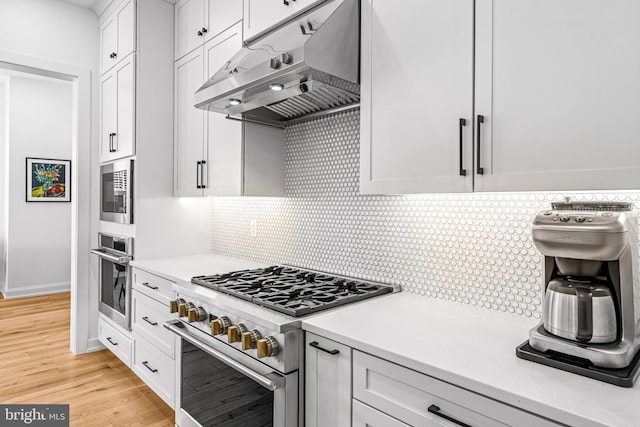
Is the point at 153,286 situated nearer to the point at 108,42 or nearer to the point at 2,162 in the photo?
the point at 108,42

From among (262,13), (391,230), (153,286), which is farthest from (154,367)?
(262,13)

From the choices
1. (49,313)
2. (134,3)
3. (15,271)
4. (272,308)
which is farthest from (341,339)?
(15,271)

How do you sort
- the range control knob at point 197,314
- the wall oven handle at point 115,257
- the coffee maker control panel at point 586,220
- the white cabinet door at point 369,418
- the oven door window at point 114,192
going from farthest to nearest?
the oven door window at point 114,192
the wall oven handle at point 115,257
the range control knob at point 197,314
the white cabinet door at point 369,418
the coffee maker control panel at point 586,220

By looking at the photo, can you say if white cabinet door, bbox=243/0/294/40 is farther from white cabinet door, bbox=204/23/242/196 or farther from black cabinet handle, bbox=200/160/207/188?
black cabinet handle, bbox=200/160/207/188

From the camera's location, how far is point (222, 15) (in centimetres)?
234

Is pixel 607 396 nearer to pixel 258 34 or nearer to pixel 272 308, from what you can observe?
pixel 272 308

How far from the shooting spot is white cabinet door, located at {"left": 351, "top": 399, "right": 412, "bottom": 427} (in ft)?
3.65

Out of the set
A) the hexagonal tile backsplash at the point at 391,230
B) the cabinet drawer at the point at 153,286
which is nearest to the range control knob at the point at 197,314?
the cabinet drawer at the point at 153,286

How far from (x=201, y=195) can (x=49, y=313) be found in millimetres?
3336

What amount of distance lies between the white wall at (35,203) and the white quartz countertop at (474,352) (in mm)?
5581

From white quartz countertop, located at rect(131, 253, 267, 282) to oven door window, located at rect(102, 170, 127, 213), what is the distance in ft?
1.66

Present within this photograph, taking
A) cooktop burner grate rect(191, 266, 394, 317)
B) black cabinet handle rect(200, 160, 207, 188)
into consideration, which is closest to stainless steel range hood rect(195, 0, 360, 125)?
black cabinet handle rect(200, 160, 207, 188)

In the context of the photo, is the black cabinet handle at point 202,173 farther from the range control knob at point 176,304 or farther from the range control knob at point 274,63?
the range control knob at point 274,63

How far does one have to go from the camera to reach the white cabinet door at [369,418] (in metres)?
1.11
